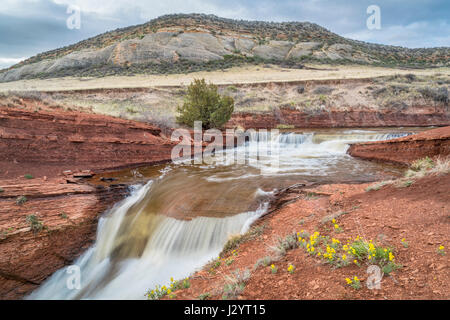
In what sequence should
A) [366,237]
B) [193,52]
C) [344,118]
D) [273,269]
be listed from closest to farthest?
[273,269]
[366,237]
[344,118]
[193,52]

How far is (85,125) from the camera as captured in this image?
11500mm

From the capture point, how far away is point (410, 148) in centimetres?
1099

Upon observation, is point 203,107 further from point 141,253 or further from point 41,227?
point 41,227

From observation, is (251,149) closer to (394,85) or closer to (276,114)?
(276,114)

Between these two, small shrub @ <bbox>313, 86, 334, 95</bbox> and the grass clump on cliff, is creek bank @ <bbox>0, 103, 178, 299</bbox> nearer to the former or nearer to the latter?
the grass clump on cliff

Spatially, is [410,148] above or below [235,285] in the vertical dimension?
above

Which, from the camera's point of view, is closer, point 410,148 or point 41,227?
point 41,227

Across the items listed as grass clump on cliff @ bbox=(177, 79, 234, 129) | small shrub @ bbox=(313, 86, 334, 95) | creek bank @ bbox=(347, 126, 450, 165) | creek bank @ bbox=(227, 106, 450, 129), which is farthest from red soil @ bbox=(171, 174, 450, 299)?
small shrub @ bbox=(313, 86, 334, 95)

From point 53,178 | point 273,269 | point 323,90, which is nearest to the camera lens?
point 273,269

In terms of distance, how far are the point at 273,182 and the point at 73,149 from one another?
27.7ft

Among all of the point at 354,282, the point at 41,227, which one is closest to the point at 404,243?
the point at 354,282

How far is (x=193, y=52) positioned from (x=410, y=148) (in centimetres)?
5441

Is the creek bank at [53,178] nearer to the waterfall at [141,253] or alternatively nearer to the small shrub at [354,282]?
the waterfall at [141,253]
